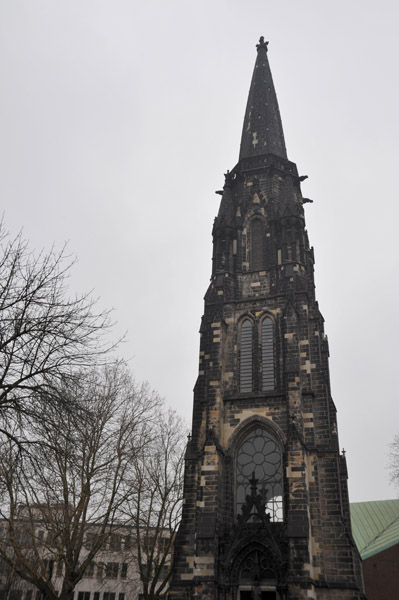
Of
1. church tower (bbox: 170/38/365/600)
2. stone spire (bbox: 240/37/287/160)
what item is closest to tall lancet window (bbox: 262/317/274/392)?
church tower (bbox: 170/38/365/600)

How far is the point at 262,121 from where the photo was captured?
1310 inches

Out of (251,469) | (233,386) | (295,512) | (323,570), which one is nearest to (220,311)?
(233,386)

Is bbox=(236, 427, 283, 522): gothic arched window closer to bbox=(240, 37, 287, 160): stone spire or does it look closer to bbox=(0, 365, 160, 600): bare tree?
bbox=(0, 365, 160, 600): bare tree

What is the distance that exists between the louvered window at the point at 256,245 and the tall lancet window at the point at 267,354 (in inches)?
136

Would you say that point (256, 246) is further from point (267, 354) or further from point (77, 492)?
point (77, 492)

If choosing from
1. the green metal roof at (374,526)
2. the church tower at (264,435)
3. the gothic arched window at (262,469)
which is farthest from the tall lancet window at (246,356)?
the green metal roof at (374,526)

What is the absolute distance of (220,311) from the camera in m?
25.1

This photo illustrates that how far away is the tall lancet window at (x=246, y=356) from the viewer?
23.6 meters

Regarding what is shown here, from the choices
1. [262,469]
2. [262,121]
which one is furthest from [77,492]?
[262,121]

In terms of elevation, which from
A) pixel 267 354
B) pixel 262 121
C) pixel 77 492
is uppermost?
pixel 262 121

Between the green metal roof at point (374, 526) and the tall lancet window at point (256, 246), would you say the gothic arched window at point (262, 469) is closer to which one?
the tall lancet window at point (256, 246)

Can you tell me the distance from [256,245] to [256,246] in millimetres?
65

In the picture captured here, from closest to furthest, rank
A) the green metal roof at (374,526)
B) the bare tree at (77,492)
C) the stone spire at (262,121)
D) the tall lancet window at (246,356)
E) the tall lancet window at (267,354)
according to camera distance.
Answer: the bare tree at (77,492), the tall lancet window at (267,354), the tall lancet window at (246,356), the stone spire at (262,121), the green metal roof at (374,526)

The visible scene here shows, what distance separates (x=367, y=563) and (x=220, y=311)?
68.5 feet
